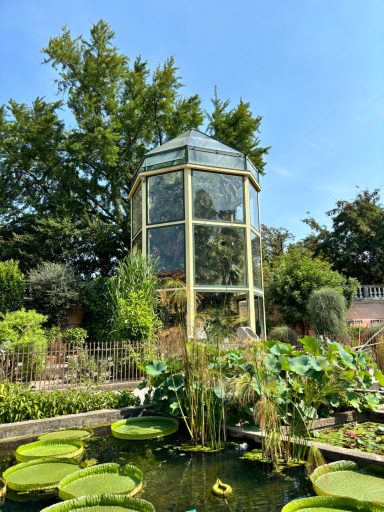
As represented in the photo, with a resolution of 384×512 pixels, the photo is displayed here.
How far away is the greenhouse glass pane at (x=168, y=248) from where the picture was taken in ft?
36.4

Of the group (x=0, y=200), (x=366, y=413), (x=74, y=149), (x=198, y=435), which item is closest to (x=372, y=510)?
(x=198, y=435)

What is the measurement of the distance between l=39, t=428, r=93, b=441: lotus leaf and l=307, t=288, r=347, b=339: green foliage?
30.4 ft

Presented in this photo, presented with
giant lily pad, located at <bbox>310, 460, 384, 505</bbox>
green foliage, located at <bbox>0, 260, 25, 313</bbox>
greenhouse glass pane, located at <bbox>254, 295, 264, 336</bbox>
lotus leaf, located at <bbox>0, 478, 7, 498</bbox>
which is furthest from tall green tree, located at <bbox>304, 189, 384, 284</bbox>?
lotus leaf, located at <bbox>0, 478, 7, 498</bbox>

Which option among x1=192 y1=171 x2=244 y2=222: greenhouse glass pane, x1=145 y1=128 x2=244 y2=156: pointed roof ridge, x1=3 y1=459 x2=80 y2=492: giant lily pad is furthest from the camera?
x1=145 y1=128 x2=244 y2=156: pointed roof ridge

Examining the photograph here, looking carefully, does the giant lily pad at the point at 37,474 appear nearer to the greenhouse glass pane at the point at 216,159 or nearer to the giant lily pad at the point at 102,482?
the giant lily pad at the point at 102,482

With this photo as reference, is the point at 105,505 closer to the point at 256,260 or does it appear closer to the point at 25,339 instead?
the point at 25,339

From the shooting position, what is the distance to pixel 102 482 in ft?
9.66

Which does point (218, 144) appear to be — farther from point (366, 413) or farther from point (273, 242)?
point (273, 242)

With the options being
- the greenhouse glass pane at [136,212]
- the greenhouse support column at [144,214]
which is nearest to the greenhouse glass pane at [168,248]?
the greenhouse support column at [144,214]

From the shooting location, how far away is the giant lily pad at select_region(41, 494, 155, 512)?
2.43 metres

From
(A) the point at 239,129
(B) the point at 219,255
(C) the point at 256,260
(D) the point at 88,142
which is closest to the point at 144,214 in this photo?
(B) the point at 219,255

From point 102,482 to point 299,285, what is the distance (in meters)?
11.9

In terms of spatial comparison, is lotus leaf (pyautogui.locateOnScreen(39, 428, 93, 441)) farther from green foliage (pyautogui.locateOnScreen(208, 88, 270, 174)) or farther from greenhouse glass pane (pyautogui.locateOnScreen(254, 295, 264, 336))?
green foliage (pyautogui.locateOnScreen(208, 88, 270, 174))

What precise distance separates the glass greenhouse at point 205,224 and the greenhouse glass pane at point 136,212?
0.31m
